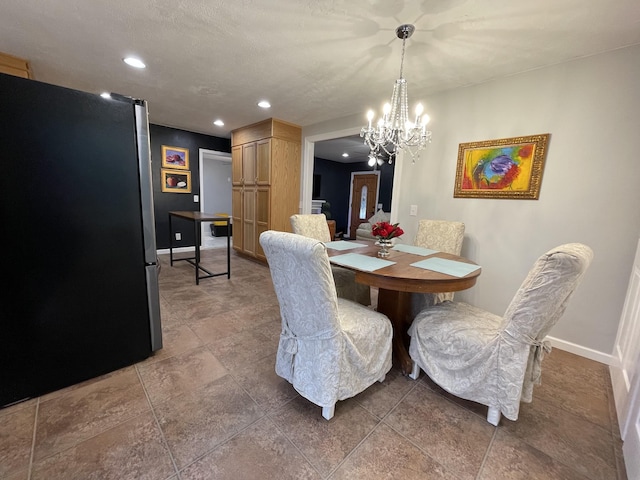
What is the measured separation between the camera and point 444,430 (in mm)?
1315

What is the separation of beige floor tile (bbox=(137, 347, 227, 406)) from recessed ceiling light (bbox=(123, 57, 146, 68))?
8.29 ft

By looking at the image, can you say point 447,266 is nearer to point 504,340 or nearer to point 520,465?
point 504,340

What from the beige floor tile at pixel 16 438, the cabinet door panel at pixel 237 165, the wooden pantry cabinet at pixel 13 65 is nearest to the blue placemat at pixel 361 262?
the beige floor tile at pixel 16 438

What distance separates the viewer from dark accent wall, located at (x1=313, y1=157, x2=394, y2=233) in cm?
772

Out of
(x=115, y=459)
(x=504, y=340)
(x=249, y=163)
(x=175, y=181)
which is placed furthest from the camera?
(x=175, y=181)

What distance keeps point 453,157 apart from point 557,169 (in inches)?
32.6

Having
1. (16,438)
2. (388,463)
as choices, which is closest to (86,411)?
(16,438)

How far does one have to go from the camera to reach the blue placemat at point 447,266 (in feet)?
4.99

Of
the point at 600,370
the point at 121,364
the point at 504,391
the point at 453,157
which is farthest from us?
the point at 453,157

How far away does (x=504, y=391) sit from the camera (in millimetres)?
1272

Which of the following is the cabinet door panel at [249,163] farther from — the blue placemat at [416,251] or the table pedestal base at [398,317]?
the table pedestal base at [398,317]

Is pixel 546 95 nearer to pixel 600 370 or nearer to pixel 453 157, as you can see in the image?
pixel 453 157

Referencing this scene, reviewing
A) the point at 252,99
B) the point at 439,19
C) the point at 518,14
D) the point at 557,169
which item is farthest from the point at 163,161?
the point at 557,169

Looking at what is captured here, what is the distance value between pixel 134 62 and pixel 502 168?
3.45m
